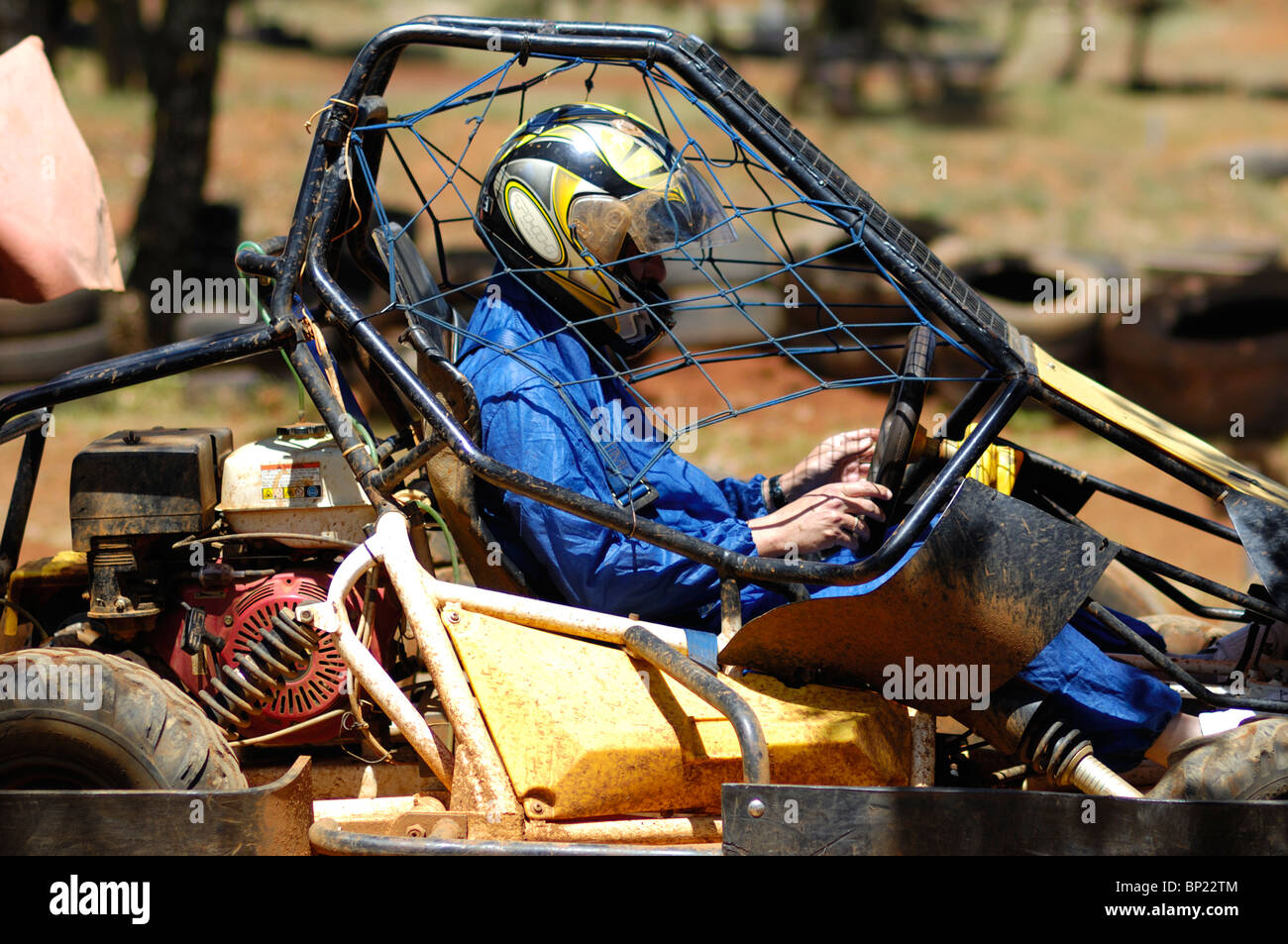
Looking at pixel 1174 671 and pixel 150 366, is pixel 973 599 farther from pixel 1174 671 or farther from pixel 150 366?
pixel 150 366

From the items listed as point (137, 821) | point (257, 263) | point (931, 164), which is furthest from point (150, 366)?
point (931, 164)

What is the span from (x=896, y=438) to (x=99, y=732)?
1876 millimetres

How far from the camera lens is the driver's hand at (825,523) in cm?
274

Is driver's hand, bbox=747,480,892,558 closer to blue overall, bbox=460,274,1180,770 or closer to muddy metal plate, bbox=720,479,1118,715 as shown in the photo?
blue overall, bbox=460,274,1180,770

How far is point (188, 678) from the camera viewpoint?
9.04ft

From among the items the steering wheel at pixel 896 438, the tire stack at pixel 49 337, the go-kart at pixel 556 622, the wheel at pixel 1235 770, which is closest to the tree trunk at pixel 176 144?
the tire stack at pixel 49 337

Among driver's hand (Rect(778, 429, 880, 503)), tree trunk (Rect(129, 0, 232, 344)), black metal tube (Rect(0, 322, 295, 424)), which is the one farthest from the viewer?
tree trunk (Rect(129, 0, 232, 344))

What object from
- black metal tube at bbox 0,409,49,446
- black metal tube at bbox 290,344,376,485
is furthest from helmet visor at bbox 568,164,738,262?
black metal tube at bbox 0,409,49,446

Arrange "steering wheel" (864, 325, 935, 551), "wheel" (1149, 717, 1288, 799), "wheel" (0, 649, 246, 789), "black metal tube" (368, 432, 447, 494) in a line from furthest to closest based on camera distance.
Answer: "steering wheel" (864, 325, 935, 551), "black metal tube" (368, 432, 447, 494), "wheel" (0, 649, 246, 789), "wheel" (1149, 717, 1288, 799)

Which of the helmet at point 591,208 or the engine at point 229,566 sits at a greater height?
the helmet at point 591,208

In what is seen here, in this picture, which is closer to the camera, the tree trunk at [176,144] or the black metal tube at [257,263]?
the black metal tube at [257,263]

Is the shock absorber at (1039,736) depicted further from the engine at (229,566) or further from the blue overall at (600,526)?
the engine at (229,566)

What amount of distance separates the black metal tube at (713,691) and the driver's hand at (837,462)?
86 cm

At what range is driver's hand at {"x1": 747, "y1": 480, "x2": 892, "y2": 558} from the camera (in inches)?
108
